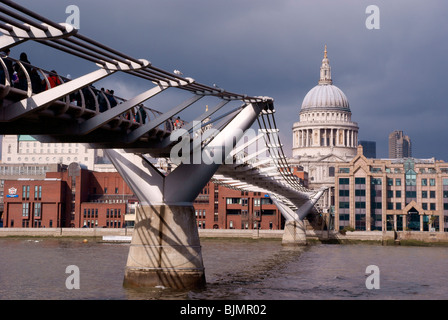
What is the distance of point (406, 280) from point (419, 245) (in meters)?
54.2

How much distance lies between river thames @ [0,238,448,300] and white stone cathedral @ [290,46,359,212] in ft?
357

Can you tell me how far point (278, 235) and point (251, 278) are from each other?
59377mm

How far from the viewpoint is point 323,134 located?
18412cm

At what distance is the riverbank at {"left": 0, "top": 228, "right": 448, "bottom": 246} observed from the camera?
318 ft

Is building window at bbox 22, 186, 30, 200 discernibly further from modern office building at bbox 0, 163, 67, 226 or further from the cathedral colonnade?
the cathedral colonnade

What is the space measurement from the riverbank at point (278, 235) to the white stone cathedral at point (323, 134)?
233 ft

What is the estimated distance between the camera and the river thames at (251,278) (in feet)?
109

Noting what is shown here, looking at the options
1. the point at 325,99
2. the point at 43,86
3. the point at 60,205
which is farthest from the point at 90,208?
the point at 43,86

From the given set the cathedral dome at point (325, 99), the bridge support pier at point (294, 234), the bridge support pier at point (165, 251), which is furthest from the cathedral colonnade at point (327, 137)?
the bridge support pier at point (165, 251)

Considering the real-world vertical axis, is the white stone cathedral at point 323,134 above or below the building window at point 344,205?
above

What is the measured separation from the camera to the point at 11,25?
16.5 m

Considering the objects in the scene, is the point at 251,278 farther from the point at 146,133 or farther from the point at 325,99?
the point at 325,99

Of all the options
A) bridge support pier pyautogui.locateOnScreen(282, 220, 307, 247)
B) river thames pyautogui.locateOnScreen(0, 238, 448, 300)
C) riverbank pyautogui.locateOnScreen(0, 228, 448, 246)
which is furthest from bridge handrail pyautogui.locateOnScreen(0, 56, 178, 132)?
riverbank pyautogui.locateOnScreen(0, 228, 448, 246)

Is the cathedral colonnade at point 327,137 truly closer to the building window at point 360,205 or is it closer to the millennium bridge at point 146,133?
the building window at point 360,205
